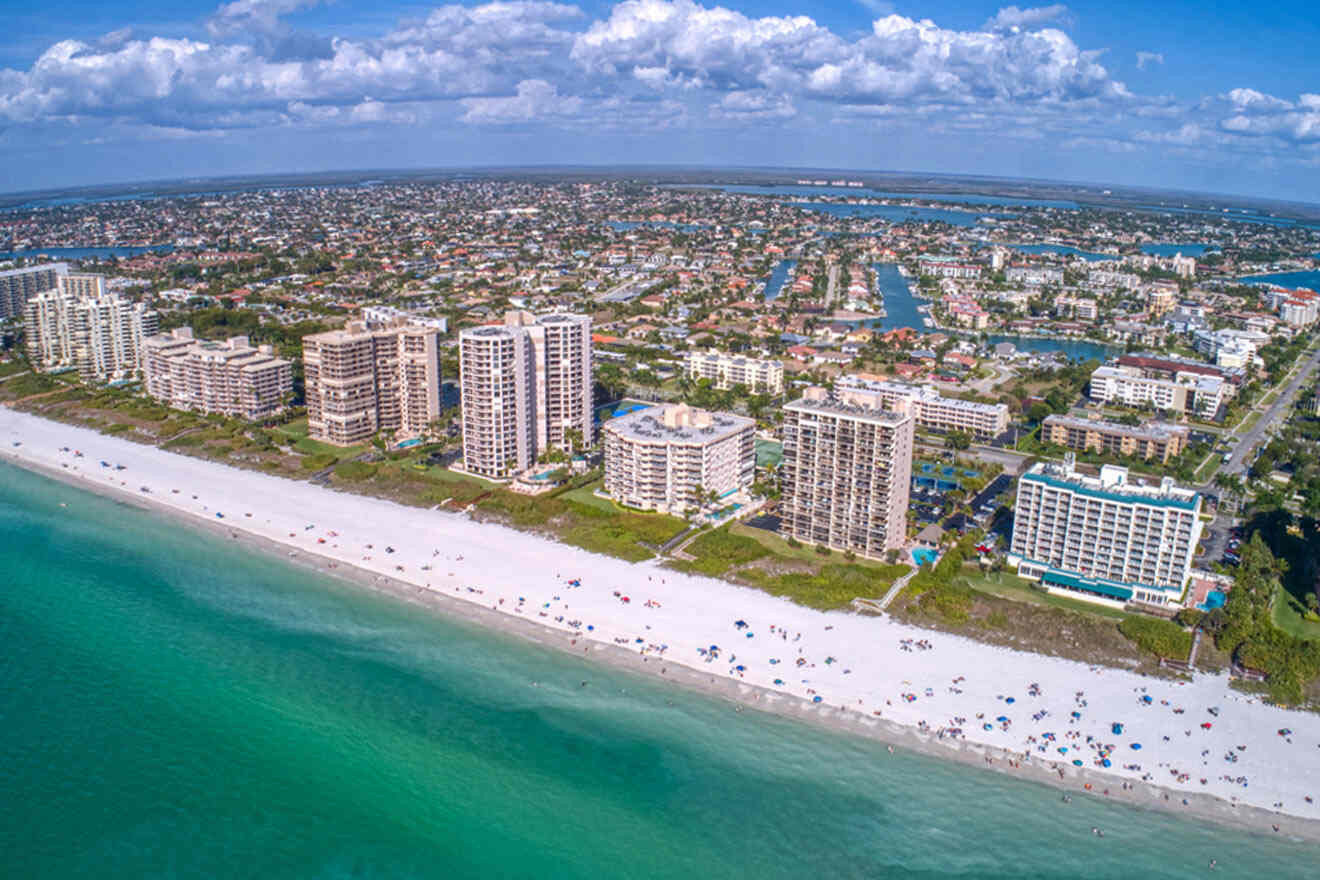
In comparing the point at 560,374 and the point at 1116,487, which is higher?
the point at 560,374

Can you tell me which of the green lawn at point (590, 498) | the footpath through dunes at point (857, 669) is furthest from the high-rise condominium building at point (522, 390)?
the footpath through dunes at point (857, 669)

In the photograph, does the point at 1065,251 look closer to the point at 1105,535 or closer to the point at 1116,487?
the point at 1116,487

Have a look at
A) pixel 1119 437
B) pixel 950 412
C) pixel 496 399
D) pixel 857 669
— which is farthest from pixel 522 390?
pixel 1119 437

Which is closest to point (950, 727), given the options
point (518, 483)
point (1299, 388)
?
point (518, 483)

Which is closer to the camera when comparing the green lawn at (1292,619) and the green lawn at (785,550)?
the green lawn at (1292,619)

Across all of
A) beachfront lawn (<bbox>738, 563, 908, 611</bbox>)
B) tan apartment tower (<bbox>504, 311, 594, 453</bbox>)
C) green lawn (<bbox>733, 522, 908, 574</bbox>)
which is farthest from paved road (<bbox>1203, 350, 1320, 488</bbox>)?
tan apartment tower (<bbox>504, 311, 594, 453</bbox>)

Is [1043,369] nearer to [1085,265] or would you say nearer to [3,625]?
[1085,265]

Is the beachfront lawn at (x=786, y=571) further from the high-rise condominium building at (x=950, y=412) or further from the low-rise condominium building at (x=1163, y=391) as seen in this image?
the low-rise condominium building at (x=1163, y=391)
